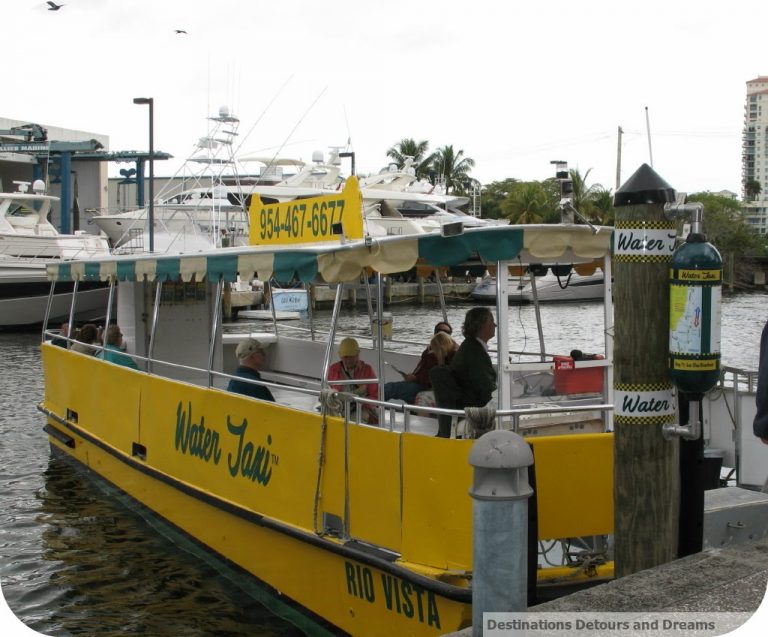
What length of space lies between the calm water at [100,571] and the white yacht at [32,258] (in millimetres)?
25350

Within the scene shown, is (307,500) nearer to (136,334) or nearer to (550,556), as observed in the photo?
(550,556)

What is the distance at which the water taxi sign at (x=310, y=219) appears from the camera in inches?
293

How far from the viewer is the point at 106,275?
1102 cm

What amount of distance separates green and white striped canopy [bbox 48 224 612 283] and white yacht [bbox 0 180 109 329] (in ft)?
103

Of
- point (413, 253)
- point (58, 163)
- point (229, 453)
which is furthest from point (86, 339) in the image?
point (58, 163)

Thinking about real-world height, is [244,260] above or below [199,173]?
below

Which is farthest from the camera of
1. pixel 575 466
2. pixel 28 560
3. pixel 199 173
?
pixel 199 173

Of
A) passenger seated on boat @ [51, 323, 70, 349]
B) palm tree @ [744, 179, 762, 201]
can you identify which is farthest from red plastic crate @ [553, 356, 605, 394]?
palm tree @ [744, 179, 762, 201]

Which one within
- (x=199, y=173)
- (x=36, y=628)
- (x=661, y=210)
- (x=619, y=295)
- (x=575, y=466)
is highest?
(x=199, y=173)

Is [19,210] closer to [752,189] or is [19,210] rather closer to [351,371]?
[351,371]

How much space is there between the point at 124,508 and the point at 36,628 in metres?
3.13

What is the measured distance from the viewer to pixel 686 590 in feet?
15.1

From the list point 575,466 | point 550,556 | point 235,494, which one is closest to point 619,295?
point 575,466

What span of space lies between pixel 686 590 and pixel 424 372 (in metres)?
4.69
